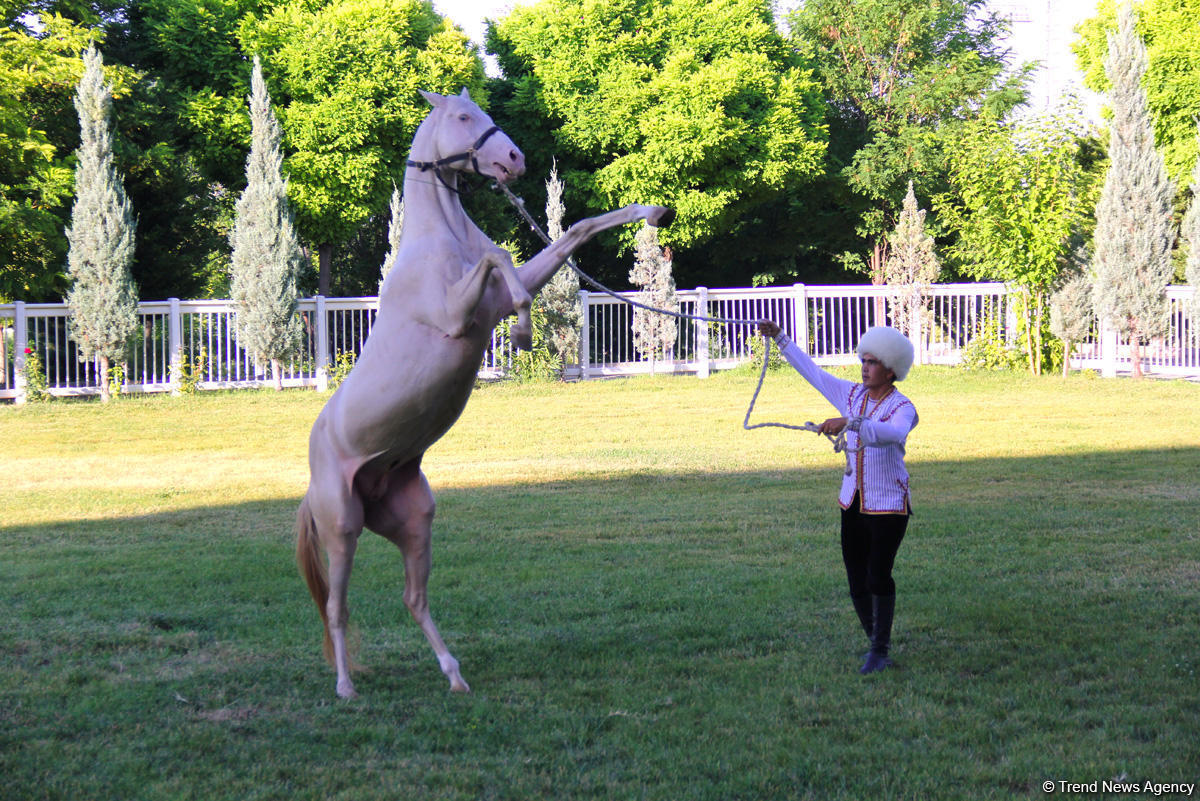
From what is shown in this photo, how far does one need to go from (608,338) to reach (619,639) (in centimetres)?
1987

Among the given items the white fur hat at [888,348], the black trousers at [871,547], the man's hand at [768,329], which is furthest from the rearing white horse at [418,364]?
the black trousers at [871,547]

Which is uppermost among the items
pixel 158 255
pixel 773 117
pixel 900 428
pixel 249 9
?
pixel 249 9

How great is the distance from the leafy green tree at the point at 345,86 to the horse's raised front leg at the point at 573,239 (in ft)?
73.8

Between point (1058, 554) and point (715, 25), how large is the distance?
25.8 meters

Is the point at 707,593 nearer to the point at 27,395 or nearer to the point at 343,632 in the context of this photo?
the point at 343,632

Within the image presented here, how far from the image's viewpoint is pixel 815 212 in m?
35.7

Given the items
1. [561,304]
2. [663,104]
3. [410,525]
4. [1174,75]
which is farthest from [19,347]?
[1174,75]

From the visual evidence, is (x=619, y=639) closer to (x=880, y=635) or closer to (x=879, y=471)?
(x=880, y=635)

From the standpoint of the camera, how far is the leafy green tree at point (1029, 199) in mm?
21531

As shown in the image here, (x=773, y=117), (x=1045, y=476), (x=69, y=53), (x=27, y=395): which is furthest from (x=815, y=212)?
(x=1045, y=476)

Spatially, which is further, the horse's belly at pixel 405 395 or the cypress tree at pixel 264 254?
the cypress tree at pixel 264 254

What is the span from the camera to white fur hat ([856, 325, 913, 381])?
216 inches

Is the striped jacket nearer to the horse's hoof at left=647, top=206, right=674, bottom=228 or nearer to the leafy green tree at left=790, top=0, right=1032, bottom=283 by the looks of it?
the horse's hoof at left=647, top=206, right=674, bottom=228

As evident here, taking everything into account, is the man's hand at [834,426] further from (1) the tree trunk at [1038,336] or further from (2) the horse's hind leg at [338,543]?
(1) the tree trunk at [1038,336]
